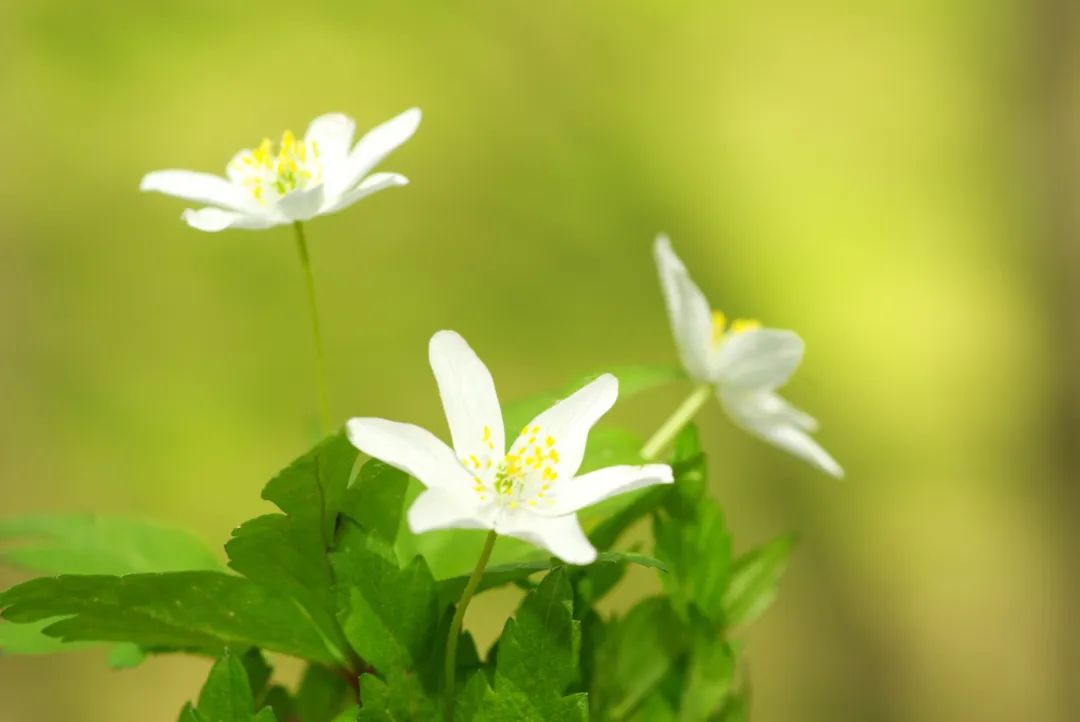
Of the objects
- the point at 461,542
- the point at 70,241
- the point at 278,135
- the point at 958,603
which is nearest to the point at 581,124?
the point at 278,135

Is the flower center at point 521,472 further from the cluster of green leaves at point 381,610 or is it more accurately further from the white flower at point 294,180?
the white flower at point 294,180

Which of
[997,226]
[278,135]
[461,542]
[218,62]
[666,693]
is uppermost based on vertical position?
[218,62]

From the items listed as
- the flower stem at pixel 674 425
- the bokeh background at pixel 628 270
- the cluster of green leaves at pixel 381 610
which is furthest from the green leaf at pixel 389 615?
the bokeh background at pixel 628 270

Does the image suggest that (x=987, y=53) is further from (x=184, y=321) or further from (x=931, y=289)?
(x=184, y=321)

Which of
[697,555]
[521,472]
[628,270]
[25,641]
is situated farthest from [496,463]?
Answer: [628,270]

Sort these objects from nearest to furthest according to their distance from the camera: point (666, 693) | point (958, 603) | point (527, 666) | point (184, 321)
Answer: point (527, 666), point (666, 693), point (184, 321), point (958, 603)

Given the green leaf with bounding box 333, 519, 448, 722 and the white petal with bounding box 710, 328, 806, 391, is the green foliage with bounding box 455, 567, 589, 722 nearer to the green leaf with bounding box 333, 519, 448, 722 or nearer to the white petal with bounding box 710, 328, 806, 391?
the green leaf with bounding box 333, 519, 448, 722

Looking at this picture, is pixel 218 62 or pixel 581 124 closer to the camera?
pixel 218 62
